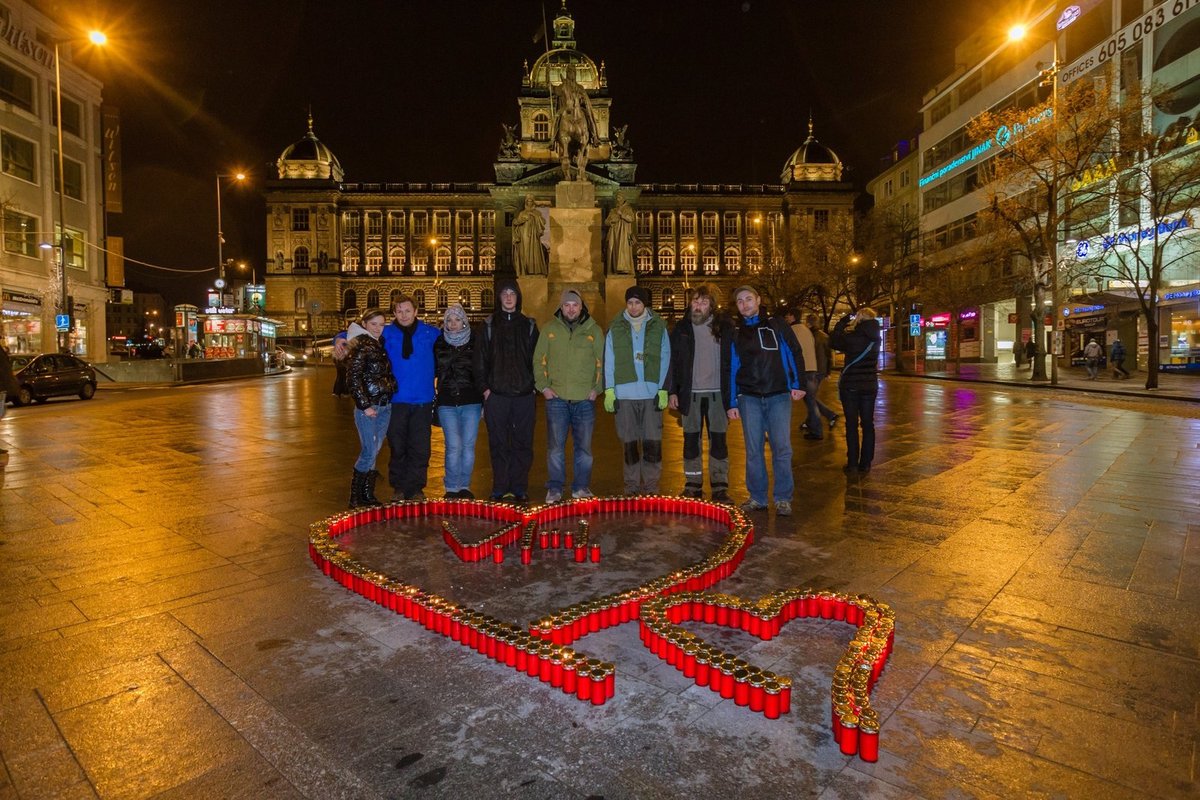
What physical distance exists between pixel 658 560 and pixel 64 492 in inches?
267

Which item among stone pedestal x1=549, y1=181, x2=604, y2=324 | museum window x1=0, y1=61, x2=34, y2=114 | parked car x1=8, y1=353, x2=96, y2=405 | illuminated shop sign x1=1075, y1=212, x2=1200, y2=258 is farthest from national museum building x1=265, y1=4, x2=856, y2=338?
stone pedestal x1=549, y1=181, x2=604, y2=324

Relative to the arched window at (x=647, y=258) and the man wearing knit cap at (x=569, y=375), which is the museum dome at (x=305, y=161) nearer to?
the arched window at (x=647, y=258)

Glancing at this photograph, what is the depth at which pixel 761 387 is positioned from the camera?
670 centimetres

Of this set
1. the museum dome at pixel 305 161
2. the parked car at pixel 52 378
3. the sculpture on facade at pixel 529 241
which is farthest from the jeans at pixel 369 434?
the museum dome at pixel 305 161

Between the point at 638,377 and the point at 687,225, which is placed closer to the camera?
the point at 638,377

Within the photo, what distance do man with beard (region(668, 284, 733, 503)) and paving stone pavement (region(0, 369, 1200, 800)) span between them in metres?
0.83

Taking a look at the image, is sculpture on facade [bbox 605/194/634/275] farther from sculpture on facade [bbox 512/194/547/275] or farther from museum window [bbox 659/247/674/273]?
museum window [bbox 659/247/674/273]

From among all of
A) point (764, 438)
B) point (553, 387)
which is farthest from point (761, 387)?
point (553, 387)

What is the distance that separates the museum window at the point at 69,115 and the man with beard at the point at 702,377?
145 feet

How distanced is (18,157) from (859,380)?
43.1 m

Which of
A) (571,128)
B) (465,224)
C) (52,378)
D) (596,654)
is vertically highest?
(465,224)

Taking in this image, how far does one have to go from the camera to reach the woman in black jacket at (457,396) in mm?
7113

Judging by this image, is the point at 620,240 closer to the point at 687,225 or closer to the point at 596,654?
the point at 596,654

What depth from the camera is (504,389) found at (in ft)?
23.3
